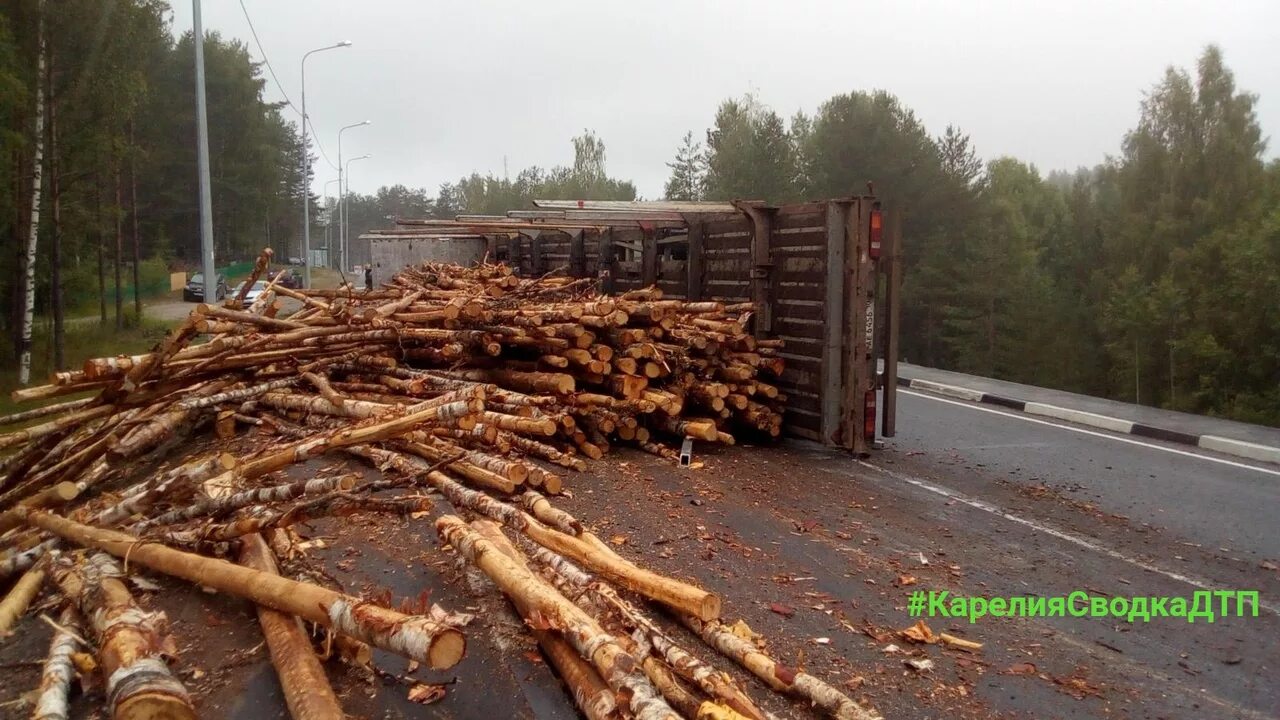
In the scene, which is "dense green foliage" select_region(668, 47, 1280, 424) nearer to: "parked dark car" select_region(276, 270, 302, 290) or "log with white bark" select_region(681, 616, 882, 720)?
"parked dark car" select_region(276, 270, 302, 290)

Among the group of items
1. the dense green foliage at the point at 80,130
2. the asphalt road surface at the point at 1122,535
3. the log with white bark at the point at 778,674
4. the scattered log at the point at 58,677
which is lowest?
the asphalt road surface at the point at 1122,535

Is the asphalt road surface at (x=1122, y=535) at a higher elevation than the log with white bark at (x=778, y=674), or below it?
below

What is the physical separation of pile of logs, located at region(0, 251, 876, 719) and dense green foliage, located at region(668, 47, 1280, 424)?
29017 millimetres

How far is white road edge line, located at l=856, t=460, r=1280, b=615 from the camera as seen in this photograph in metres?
4.95

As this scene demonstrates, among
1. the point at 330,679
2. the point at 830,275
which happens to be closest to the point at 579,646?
the point at 330,679

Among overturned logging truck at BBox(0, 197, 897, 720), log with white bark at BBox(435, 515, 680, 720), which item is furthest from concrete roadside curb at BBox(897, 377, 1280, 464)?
log with white bark at BBox(435, 515, 680, 720)

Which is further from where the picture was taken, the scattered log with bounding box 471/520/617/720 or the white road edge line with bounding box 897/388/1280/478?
the white road edge line with bounding box 897/388/1280/478

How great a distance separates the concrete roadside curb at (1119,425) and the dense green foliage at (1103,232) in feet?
69.6

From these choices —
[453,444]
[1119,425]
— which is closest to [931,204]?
[1119,425]

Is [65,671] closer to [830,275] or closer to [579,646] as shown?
[579,646]

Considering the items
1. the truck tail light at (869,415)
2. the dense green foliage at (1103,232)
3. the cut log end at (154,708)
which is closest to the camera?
the cut log end at (154,708)

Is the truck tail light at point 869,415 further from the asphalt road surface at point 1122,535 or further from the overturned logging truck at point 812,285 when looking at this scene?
the asphalt road surface at point 1122,535

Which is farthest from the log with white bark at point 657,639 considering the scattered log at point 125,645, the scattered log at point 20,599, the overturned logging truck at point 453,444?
the scattered log at point 20,599

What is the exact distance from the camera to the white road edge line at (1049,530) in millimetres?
4945
